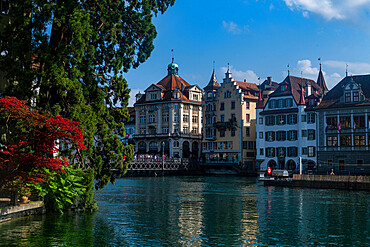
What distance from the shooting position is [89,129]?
94.4 feet

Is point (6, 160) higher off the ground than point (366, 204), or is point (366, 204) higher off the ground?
point (6, 160)

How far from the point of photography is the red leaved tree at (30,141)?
25.1m

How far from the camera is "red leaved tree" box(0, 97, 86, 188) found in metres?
25.1

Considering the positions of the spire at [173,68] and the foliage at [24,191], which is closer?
the foliage at [24,191]

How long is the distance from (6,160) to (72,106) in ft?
16.2

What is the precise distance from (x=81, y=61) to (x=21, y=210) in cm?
875

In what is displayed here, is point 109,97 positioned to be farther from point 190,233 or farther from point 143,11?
point 190,233

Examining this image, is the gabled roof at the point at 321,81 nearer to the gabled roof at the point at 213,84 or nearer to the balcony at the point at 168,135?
the gabled roof at the point at 213,84

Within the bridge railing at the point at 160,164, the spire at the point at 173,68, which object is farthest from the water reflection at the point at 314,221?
the spire at the point at 173,68

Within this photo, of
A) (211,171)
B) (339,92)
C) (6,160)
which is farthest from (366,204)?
(211,171)

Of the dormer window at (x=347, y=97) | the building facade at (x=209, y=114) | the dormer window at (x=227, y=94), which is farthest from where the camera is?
the building facade at (x=209, y=114)

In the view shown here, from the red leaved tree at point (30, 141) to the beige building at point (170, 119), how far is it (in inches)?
3788

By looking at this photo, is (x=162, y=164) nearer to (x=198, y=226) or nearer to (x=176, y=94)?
(x=176, y=94)

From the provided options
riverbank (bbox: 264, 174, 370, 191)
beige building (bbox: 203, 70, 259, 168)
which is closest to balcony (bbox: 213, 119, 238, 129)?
beige building (bbox: 203, 70, 259, 168)
